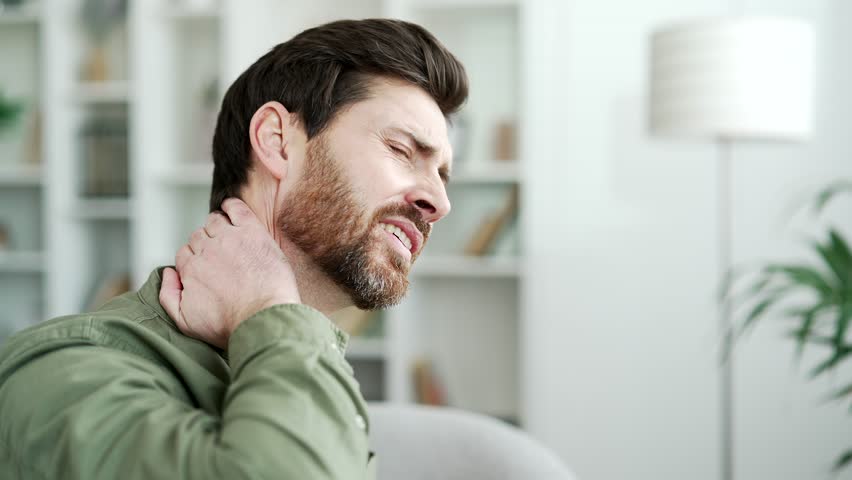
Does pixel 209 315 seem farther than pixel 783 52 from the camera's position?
No

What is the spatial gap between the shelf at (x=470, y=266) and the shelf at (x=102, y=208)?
4.09 feet

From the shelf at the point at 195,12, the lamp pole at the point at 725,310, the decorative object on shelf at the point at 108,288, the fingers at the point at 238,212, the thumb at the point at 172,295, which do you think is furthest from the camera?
the decorative object on shelf at the point at 108,288

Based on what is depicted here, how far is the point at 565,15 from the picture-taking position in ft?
10.2

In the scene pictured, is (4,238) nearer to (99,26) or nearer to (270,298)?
(99,26)

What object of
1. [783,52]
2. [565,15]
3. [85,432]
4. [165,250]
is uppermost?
[565,15]

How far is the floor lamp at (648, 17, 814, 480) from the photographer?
7.30 feet

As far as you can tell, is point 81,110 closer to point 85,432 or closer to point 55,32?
point 55,32

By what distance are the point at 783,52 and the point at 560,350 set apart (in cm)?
140

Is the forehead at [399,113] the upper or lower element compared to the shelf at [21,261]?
upper

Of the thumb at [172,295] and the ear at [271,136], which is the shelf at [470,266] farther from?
the thumb at [172,295]

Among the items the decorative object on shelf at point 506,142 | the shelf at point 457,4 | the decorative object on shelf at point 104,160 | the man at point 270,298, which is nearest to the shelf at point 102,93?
the decorative object on shelf at point 104,160

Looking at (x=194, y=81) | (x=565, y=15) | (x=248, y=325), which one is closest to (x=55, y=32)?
(x=194, y=81)

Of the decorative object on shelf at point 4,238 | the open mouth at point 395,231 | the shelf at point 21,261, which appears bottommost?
the shelf at point 21,261

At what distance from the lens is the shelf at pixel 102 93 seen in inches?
129
